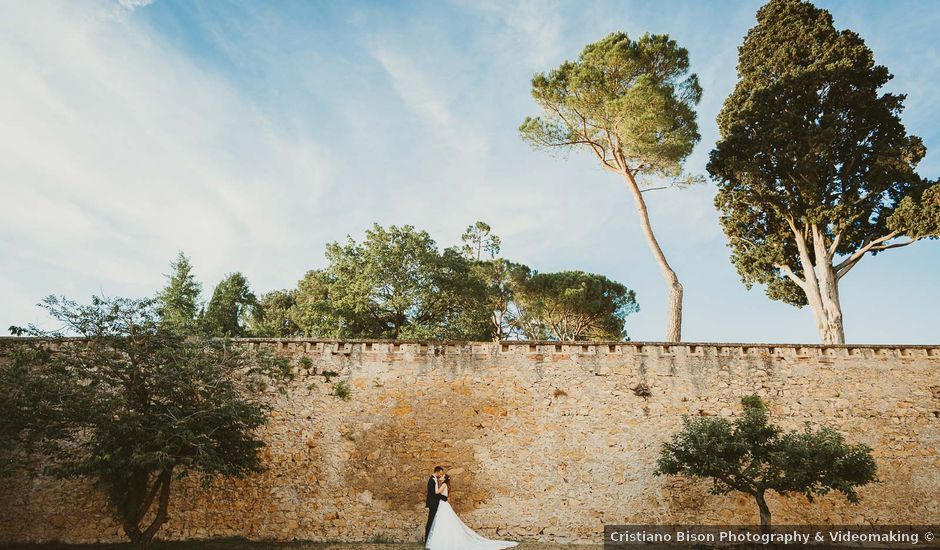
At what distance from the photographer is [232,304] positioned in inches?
1077

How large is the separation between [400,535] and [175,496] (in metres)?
4.62

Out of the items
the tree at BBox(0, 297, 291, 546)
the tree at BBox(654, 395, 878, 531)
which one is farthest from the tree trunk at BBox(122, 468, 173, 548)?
the tree at BBox(654, 395, 878, 531)

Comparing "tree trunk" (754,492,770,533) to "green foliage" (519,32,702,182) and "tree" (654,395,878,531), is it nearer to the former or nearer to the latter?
"tree" (654,395,878,531)

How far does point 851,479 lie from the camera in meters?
8.77

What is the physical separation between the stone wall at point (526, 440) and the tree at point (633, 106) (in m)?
4.05

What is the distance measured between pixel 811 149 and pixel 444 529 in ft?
44.8

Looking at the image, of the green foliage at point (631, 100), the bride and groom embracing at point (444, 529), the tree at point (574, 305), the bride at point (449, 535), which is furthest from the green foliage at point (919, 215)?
the bride at point (449, 535)

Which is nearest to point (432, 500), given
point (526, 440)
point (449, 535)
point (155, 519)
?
point (449, 535)

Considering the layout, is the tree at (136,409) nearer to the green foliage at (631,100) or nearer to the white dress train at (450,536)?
the white dress train at (450,536)

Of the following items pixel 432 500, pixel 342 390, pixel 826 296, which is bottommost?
pixel 432 500

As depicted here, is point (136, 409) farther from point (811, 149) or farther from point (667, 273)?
point (811, 149)

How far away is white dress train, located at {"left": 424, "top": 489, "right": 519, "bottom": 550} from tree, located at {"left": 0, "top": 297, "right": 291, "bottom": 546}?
11.4 feet

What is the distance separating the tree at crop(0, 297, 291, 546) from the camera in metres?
7.76

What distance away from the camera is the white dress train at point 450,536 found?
889 cm
